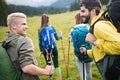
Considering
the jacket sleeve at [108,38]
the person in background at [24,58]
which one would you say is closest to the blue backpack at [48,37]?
the person in background at [24,58]

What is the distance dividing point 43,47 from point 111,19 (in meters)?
5.37

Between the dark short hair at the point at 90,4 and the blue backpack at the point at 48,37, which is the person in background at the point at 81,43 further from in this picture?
the dark short hair at the point at 90,4

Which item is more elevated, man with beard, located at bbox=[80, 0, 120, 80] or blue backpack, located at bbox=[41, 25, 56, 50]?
man with beard, located at bbox=[80, 0, 120, 80]

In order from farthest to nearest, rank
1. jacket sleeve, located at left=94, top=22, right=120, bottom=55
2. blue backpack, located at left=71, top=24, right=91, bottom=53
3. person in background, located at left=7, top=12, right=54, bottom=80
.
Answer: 1. blue backpack, located at left=71, top=24, right=91, bottom=53
2. person in background, located at left=7, top=12, right=54, bottom=80
3. jacket sleeve, located at left=94, top=22, right=120, bottom=55

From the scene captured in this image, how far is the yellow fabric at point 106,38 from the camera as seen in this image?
4.25 m

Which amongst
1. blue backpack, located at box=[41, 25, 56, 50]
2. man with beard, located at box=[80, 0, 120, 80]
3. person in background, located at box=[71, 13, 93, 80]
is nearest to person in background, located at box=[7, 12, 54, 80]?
man with beard, located at box=[80, 0, 120, 80]

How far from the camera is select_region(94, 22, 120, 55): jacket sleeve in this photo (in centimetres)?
425

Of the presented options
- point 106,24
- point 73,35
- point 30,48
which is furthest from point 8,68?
point 73,35

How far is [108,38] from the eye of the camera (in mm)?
4305

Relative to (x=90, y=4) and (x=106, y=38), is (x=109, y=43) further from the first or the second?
(x=90, y=4)

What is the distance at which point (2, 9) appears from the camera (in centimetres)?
5394

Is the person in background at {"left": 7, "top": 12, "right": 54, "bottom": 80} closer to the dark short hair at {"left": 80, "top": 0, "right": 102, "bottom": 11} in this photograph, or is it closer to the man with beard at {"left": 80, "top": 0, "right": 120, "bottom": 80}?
the man with beard at {"left": 80, "top": 0, "right": 120, "bottom": 80}

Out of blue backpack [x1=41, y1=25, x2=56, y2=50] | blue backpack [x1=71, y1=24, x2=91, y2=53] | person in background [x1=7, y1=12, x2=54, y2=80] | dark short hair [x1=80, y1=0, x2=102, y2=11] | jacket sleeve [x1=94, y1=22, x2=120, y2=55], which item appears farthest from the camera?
blue backpack [x1=41, y1=25, x2=56, y2=50]

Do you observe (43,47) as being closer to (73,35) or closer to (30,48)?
(73,35)
